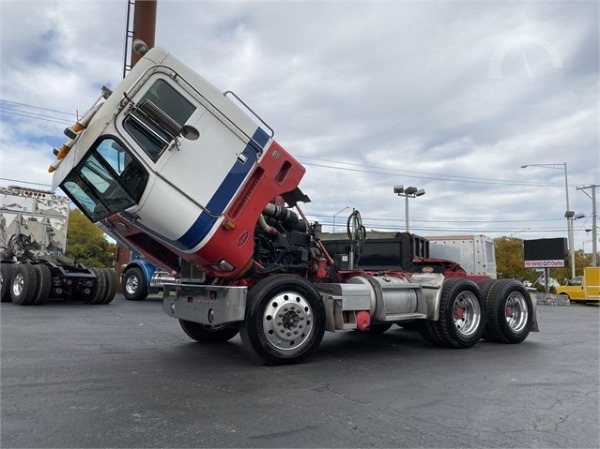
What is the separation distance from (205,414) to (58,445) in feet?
3.73

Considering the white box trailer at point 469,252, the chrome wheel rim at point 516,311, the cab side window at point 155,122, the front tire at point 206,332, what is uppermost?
the cab side window at point 155,122

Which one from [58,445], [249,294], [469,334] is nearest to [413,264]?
[469,334]

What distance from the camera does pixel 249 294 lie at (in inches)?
240

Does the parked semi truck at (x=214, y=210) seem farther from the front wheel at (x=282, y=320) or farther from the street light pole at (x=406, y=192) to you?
the street light pole at (x=406, y=192)

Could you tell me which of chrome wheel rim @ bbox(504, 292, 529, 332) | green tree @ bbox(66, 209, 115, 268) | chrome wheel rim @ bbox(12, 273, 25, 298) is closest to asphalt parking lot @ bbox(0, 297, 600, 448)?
chrome wheel rim @ bbox(504, 292, 529, 332)

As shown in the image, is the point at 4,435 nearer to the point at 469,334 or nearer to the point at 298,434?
the point at 298,434

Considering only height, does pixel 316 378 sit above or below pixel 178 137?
below

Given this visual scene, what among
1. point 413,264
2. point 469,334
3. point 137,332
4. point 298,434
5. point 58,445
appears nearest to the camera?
point 58,445

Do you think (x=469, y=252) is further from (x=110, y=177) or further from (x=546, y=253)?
(x=546, y=253)

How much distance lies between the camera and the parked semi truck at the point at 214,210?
5.48m

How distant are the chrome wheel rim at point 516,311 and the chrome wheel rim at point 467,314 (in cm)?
89

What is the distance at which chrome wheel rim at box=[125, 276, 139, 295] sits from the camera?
18125mm

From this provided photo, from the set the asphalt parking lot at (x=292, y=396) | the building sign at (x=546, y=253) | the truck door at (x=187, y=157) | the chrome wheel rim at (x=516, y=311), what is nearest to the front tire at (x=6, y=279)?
the asphalt parking lot at (x=292, y=396)

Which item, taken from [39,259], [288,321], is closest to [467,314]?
[288,321]
